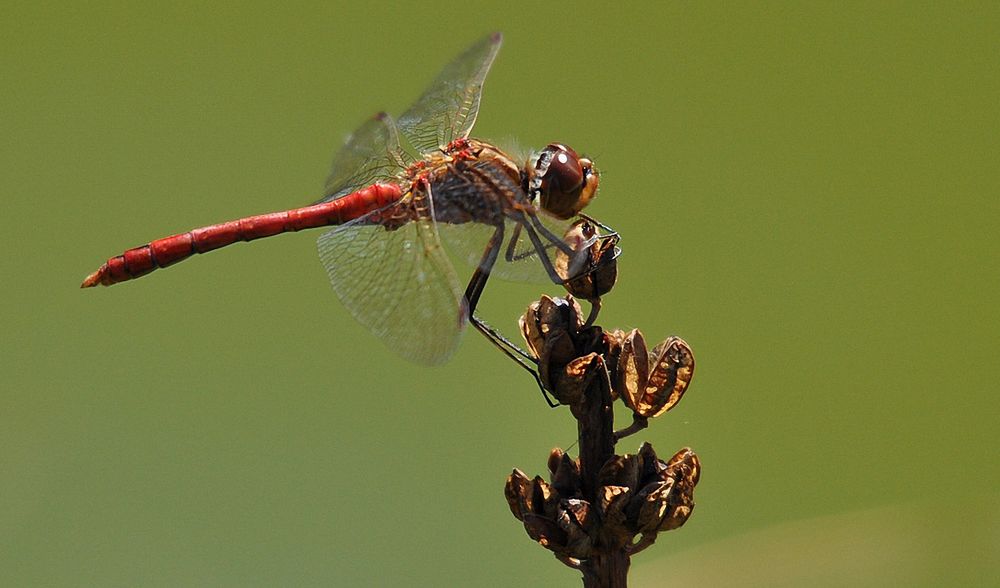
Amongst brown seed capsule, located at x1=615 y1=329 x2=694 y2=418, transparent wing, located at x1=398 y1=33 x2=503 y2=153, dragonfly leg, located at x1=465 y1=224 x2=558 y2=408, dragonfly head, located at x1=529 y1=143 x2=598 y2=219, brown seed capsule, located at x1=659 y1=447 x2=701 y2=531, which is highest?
transparent wing, located at x1=398 y1=33 x2=503 y2=153

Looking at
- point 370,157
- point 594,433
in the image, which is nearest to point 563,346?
point 594,433

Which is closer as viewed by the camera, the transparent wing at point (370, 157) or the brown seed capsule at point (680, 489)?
the brown seed capsule at point (680, 489)

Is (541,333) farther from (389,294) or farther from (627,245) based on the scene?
(627,245)

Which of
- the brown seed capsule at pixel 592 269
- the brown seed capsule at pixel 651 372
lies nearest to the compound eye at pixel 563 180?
the brown seed capsule at pixel 592 269

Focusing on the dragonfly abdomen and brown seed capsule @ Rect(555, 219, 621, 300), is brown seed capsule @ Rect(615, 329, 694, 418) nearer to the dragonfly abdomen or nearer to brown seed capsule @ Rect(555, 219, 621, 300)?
brown seed capsule @ Rect(555, 219, 621, 300)

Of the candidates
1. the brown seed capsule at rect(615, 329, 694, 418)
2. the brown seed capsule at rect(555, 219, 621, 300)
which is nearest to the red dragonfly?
the brown seed capsule at rect(555, 219, 621, 300)

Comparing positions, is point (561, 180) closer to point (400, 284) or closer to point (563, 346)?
point (400, 284)

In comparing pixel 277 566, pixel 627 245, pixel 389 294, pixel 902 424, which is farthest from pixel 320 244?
pixel 902 424

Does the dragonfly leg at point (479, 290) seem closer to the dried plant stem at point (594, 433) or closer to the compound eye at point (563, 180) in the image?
the compound eye at point (563, 180)
